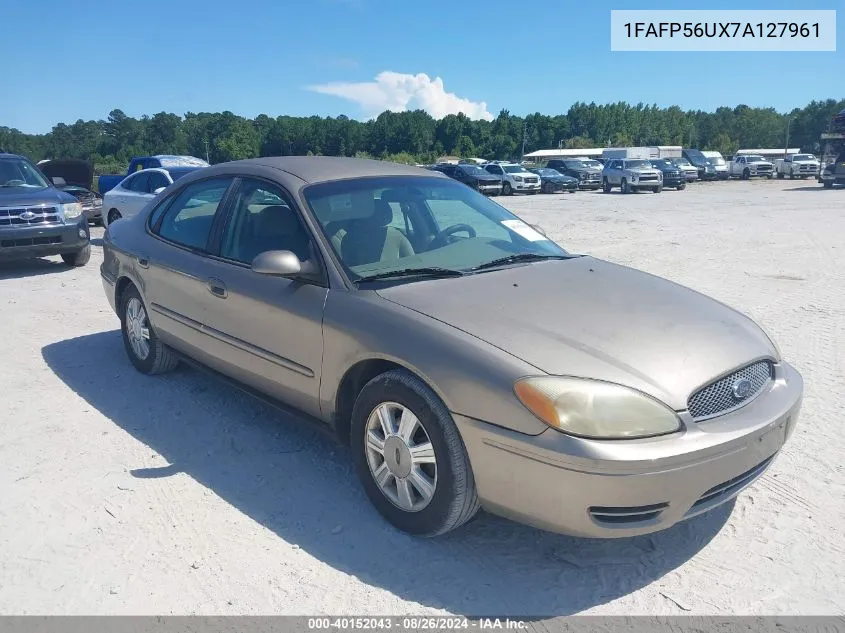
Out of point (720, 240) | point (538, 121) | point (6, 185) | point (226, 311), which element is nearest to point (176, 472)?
point (226, 311)

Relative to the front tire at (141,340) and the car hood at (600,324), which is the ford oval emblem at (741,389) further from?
the front tire at (141,340)

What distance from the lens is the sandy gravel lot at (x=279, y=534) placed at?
2.68m

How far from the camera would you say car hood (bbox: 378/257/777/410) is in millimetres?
2695

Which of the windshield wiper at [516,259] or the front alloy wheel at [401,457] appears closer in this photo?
the front alloy wheel at [401,457]

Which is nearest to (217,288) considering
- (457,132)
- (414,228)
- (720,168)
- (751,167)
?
(414,228)

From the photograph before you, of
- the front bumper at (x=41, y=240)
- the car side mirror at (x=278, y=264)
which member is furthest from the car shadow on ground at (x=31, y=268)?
the car side mirror at (x=278, y=264)

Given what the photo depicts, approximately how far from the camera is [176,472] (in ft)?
12.2

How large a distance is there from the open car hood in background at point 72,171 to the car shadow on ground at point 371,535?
14806mm

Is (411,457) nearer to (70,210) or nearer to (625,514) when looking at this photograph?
(625,514)

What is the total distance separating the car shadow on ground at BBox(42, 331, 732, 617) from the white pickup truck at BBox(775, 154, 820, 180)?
4796 cm

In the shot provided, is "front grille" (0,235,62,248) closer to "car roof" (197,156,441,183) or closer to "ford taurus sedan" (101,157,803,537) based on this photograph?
"ford taurus sedan" (101,157,803,537)

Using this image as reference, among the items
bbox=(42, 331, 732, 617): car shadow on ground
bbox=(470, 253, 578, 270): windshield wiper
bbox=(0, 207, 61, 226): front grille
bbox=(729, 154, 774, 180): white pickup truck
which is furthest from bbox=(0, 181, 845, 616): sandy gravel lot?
bbox=(729, 154, 774, 180): white pickup truck

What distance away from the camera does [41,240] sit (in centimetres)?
940

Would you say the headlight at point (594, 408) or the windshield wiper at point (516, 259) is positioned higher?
the windshield wiper at point (516, 259)
